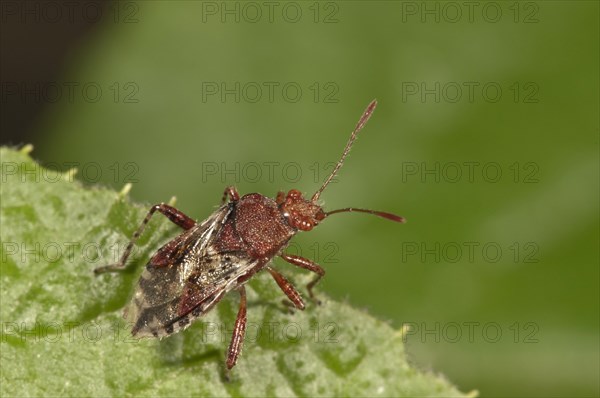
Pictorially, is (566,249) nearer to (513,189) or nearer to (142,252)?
(513,189)

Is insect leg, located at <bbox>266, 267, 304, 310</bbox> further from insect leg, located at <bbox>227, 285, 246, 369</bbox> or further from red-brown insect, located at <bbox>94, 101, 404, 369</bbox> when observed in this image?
insect leg, located at <bbox>227, 285, 246, 369</bbox>

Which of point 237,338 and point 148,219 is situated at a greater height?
point 148,219

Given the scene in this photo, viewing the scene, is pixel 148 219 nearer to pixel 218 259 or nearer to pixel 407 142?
pixel 218 259

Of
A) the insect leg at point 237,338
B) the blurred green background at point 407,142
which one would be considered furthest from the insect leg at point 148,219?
the blurred green background at point 407,142

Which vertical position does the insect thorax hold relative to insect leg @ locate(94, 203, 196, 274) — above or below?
above

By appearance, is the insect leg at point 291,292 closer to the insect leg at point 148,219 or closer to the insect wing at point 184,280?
the insect wing at point 184,280

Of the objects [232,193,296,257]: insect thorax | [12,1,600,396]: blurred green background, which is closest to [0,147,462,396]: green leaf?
[232,193,296,257]: insect thorax

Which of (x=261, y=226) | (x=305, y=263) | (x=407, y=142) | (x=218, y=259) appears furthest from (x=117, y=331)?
(x=407, y=142)
